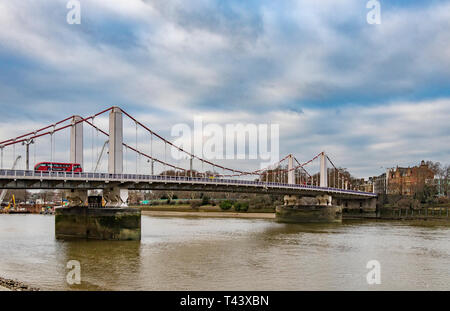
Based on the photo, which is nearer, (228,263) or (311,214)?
(228,263)

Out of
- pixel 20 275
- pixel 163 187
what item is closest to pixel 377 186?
pixel 163 187

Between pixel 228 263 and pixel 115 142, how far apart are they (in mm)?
20295

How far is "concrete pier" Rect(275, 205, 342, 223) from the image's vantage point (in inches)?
2958

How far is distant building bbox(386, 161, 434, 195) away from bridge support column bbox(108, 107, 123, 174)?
7707cm

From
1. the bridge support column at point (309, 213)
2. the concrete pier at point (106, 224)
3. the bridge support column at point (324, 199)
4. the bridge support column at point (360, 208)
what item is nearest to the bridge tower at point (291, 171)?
the bridge support column at point (324, 199)

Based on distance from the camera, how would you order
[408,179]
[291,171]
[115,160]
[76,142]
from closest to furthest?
[115,160], [76,142], [291,171], [408,179]

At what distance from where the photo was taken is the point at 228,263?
28500mm

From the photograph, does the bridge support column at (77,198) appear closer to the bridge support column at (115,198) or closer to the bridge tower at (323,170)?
the bridge support column at (115,198)

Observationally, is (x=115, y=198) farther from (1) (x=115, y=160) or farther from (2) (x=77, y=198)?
(2) (x=77, y=198)

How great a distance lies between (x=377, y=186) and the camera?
15988 centimetres
